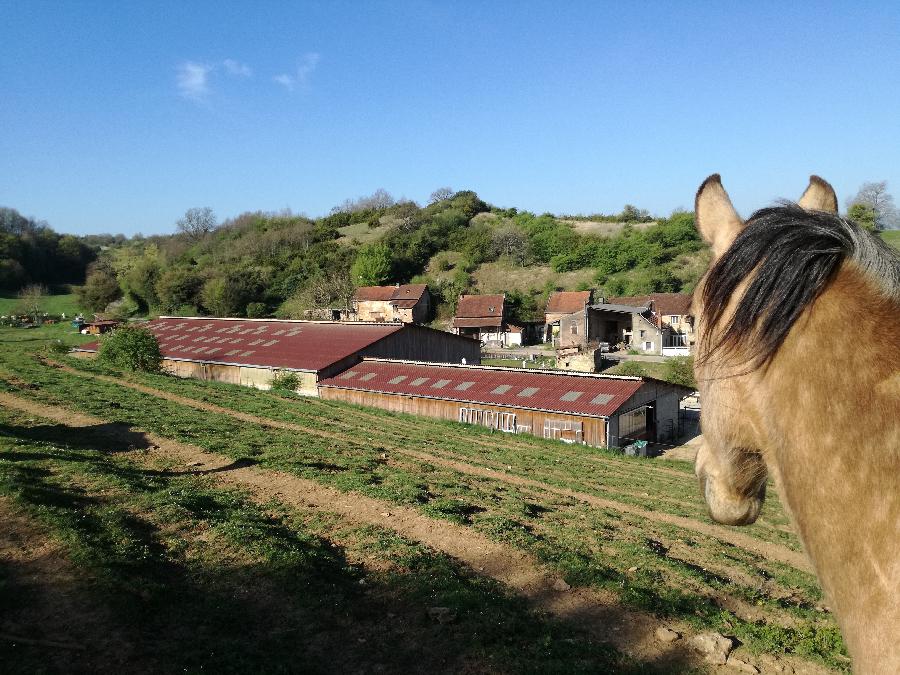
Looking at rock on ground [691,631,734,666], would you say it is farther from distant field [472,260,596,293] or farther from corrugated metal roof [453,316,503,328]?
distant field [472,260,596,293]

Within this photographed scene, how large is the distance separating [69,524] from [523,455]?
16.1 meters

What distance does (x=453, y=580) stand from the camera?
780 centimetres

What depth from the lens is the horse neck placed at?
1179 mm

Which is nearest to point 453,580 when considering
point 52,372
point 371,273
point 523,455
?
point 523,455

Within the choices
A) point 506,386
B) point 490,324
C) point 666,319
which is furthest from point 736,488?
point 490,324

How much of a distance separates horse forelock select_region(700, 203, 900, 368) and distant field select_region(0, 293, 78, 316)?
9182 centimetres

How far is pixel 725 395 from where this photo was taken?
1500mm

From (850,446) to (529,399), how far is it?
2704cm

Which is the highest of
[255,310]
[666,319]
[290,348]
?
[255,310]

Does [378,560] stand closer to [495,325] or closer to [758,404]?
[758,404]

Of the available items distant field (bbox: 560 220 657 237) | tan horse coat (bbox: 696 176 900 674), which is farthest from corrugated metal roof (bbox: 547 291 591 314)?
tan horse coat (bbox: 696 176 900 674)

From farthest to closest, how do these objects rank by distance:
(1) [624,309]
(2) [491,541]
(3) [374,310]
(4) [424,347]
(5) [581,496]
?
(3) [374,310] < (1) [624,309] < (4) [424,347] < (5) [581,496] < (2) [491,541]

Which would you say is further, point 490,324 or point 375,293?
point 375,293

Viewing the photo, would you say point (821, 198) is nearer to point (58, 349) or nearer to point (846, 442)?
point (846, 442)
